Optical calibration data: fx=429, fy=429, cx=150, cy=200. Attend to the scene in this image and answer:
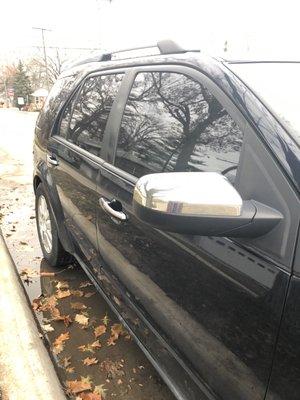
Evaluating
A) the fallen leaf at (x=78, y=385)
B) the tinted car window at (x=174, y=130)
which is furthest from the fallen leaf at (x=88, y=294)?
the tinted car window at (x=174, y=130)

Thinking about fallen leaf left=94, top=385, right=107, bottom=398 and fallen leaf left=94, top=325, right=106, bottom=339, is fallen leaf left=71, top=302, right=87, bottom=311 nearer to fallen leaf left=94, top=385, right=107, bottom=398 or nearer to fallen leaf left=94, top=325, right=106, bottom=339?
fallen leaf left=94, top=325, right=106, bottom=339

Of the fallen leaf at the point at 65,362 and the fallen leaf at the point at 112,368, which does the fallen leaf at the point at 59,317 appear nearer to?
the fallen leaf at the point at 65,362

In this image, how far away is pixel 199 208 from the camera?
1289 millimetres

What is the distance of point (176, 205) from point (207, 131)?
22.6 inches

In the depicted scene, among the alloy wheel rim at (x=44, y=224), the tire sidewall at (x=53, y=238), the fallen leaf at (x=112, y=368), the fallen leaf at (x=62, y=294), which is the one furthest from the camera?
the alloy wheel rim at (x=44, y=224)

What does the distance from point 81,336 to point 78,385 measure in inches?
21.0

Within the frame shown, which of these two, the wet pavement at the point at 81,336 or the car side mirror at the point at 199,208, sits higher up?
the car side mirror at the point at 199,208

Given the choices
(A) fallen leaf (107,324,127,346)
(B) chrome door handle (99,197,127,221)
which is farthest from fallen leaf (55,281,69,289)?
(B) chrome door handle (99,197,127,221)

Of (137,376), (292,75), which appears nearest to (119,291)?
(137,376)

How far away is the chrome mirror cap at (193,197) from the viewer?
1.29m

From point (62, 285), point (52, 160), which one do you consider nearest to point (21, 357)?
point (62, 285)

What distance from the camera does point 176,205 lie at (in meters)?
1.28

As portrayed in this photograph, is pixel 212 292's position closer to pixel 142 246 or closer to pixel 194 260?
pixel 194 260

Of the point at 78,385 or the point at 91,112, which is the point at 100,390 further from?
the point at 91,112
